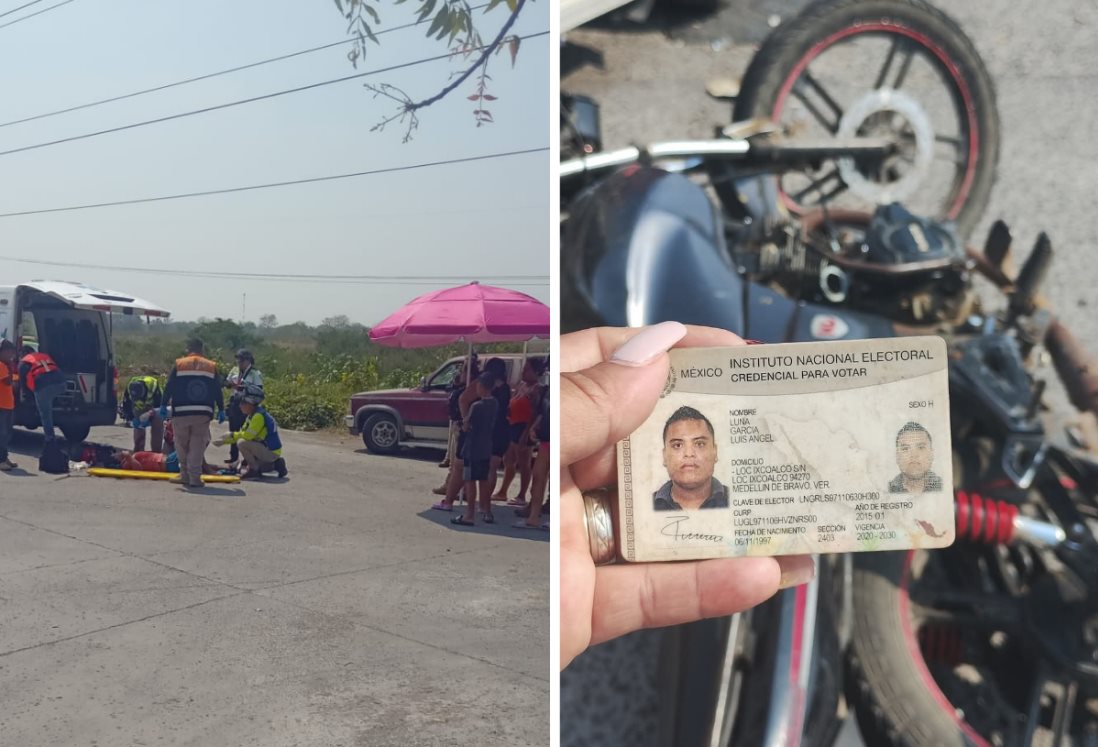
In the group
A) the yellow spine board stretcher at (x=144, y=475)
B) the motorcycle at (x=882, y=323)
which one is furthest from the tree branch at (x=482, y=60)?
the yellow spine board stretcher at (x=144, y=475)

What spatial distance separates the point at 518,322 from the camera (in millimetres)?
1908

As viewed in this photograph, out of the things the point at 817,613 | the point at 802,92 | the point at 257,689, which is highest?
the point at 802,92

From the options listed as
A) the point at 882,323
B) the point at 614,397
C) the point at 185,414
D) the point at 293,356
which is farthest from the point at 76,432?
the point at 882,323

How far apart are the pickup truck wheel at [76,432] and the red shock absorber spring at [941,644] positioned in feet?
6.89

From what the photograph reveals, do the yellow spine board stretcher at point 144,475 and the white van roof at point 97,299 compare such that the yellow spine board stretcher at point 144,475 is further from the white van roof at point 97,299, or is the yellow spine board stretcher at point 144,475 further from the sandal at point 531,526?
the sandal at point 531,526

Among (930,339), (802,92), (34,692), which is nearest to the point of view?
(930,339)

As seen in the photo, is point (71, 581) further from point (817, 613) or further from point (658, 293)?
point (817, 613)

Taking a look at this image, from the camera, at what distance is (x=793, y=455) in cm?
118

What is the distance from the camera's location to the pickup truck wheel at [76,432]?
2145mm

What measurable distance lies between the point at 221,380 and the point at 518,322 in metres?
0.77

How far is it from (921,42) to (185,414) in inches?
78.8

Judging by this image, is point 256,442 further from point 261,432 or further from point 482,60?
point 482,60

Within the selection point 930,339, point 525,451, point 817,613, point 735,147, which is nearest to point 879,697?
point 817,613

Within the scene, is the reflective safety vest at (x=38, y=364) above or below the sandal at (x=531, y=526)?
above
